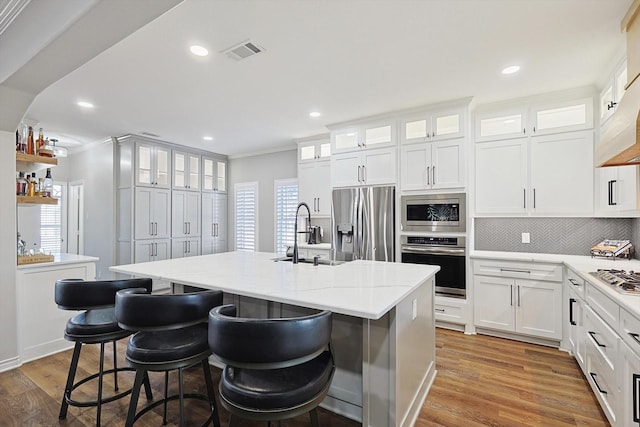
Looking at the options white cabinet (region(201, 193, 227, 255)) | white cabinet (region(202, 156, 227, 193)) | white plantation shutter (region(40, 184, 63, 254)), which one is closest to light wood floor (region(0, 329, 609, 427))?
white cabinet (region(201, 193, 227, 255))

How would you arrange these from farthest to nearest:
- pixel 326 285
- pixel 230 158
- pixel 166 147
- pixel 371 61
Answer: pixel 230 158 < pixel 166 147 < pixel 371 61 < pixel 326 285

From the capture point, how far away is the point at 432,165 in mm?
3779

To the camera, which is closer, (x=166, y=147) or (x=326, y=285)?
(x=326, y=285)

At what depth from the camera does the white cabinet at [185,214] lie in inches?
227

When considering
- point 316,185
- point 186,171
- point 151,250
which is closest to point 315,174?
point 316,185

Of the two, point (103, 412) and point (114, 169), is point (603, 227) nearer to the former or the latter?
point (103, 412)

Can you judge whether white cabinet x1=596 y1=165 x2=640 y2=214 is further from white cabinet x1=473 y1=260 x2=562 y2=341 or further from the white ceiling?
the white ceiling

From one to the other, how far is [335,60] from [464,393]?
9.41ft

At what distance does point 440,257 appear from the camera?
3.71 m

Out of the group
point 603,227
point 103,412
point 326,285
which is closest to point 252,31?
point 326,285

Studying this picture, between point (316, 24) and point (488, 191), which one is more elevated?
point (316, 24)

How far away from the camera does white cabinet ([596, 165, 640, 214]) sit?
7.91ft

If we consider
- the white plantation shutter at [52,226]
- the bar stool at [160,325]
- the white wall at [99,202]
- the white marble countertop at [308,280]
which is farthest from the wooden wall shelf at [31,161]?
the white plantation shutter at [52,226]

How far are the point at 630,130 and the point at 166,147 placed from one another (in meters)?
6.01
